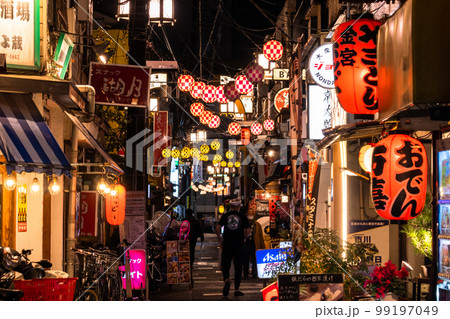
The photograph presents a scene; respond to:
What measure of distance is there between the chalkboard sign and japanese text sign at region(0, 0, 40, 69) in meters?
5.15

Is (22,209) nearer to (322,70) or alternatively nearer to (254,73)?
(322,70)

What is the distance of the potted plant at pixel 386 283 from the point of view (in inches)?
362

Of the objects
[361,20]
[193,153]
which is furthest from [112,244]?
[193,153]

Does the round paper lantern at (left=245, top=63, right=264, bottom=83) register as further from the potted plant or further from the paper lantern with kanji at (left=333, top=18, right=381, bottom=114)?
the potted plant

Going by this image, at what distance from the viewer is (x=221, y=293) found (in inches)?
687

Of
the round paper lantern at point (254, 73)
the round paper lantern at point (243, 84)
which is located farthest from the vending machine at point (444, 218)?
the round paper lantern at point (254, 73)

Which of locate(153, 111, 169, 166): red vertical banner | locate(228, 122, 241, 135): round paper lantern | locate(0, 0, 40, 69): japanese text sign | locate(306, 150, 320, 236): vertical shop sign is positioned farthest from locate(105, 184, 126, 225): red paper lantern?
locate(228, 122, 241, 135): round paper lantern

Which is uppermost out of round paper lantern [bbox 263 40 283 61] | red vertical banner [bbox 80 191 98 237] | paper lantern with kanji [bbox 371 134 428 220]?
round paper lantern [bbox 263 40 283 61]

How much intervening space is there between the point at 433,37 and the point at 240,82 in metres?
18.0

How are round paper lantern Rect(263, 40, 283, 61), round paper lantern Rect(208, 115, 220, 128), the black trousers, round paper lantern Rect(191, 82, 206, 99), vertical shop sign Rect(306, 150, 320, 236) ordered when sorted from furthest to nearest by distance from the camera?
round paper lantern Rect(208, 115, 220, 128) < round paper lantern Rect(191, 82, 206, 99) < round paper lantern Rect(263, 40, 283, 61) < vertical shop sign Rect(306, 150, 320, 236) < the black trousers

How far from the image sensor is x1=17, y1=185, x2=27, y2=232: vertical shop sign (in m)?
12.4

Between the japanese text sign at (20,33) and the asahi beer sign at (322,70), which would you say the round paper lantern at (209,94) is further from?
the japanese text sign at (20,33)

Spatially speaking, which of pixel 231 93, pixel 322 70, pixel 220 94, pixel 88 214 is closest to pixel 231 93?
pixel 231 93

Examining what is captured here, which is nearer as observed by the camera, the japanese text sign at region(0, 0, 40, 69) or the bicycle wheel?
the japanese text sign at region(0, 0, 40, 69)
